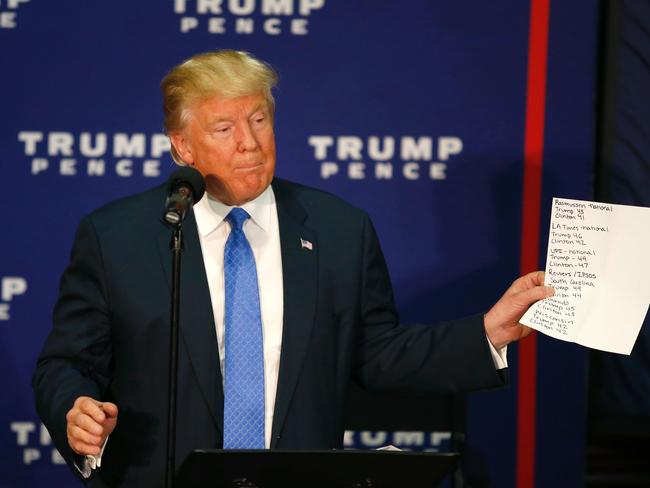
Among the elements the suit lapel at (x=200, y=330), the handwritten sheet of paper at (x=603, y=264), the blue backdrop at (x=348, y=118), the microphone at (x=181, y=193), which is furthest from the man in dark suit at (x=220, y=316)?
the blue backdrop at (x=348, y=118)

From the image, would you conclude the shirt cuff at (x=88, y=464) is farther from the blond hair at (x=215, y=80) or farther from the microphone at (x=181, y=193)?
the blond hair at (x=215, y=80)

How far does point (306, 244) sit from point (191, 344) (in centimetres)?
40

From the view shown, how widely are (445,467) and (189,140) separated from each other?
3.60ft

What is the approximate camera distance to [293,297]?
8.94 feet

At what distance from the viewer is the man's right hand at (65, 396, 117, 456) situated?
2.29 meters

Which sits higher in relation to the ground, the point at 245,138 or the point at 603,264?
the point at 245,138

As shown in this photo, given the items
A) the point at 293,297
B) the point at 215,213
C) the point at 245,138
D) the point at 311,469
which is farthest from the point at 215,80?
the point at 311,469

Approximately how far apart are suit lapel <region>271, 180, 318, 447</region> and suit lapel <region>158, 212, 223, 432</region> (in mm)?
152

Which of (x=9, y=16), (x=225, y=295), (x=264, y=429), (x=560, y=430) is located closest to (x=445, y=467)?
(x=264, y=429)

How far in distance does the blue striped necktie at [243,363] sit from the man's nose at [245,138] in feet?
0.94

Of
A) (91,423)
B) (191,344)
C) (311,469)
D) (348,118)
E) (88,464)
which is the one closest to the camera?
(311,469)

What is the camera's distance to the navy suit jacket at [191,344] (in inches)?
104

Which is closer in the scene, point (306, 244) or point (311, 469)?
point (311, 469)

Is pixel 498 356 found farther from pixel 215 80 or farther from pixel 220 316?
pixel 215 80
